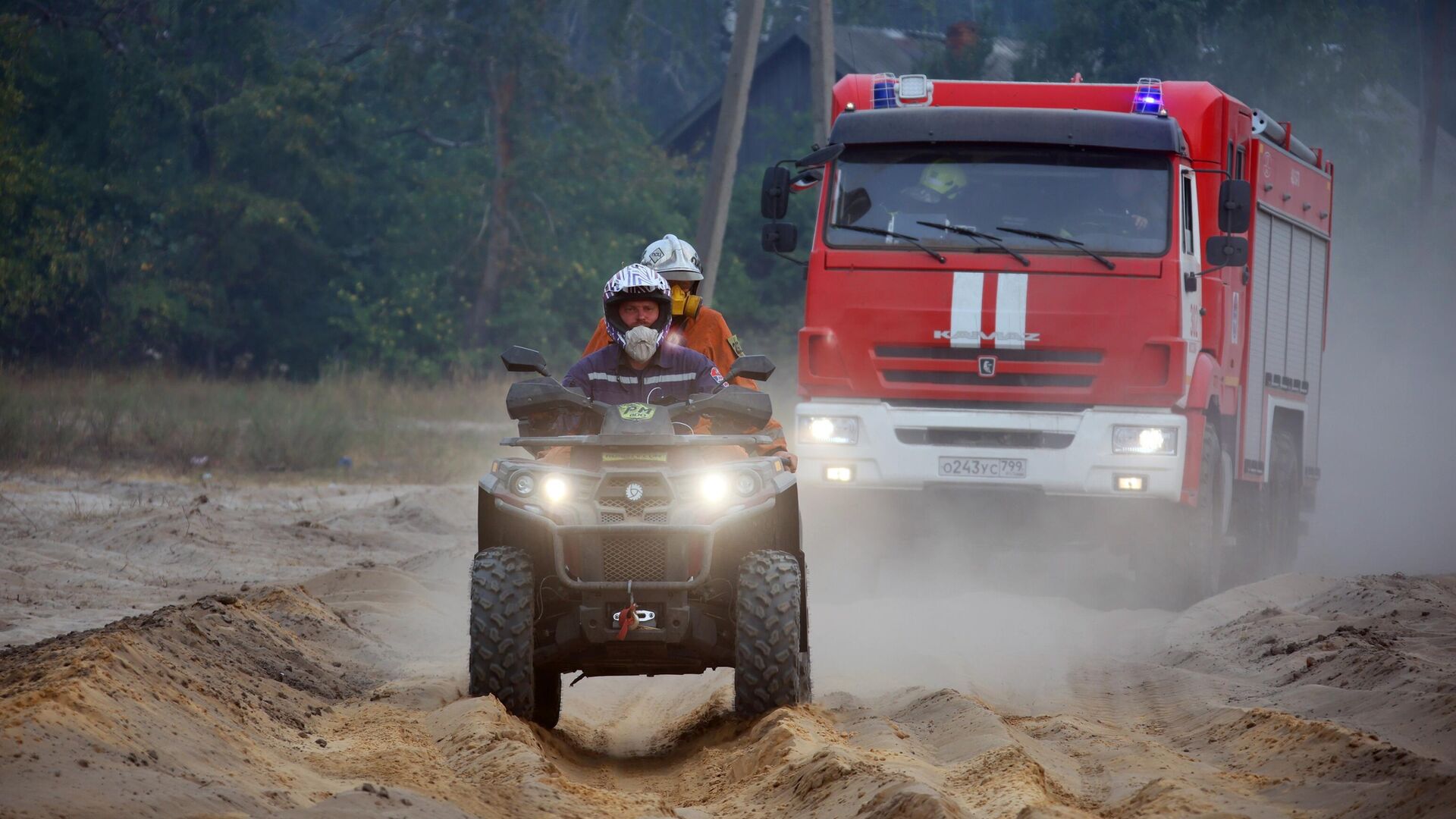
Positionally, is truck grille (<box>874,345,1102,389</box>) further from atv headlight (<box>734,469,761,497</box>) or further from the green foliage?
the green foliage

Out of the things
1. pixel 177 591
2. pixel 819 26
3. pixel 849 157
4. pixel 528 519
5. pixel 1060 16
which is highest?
pixel 1060 16

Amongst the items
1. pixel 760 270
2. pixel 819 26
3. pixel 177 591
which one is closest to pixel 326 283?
pixel 760 270

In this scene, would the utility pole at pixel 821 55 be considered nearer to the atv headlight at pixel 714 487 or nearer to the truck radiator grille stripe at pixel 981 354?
the truck radiator grille stripe at pixel 981 354

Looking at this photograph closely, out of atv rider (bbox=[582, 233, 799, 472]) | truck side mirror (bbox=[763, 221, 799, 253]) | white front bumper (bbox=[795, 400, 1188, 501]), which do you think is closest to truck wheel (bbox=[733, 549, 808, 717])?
atv rider (bbox=[582, 233, 799, 472])

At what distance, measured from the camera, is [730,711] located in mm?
8555

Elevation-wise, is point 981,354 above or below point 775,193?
below

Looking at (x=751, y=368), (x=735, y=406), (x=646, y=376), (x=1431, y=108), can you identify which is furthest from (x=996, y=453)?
(x=1431, y=108)

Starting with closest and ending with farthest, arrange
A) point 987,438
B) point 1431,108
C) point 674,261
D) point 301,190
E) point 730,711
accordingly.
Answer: point 730,711
point 674,261
point 987,438
point 301,190
point 1431,108

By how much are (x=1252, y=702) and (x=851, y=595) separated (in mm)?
4865

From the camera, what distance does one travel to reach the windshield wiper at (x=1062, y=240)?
1212cm

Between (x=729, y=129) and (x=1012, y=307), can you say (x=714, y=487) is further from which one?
(x=729, y=129)

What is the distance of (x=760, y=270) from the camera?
3894 cm

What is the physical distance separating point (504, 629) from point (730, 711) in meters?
1.49

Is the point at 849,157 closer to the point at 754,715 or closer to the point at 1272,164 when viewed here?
the point at 1272,164
